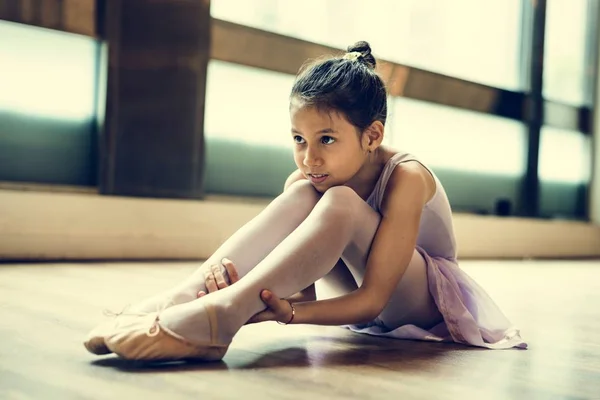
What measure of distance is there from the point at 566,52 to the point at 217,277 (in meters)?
5.95

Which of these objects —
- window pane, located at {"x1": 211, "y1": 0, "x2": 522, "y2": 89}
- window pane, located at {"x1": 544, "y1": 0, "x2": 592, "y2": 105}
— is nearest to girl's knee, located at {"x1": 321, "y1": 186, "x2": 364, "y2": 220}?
window pane, located at {"x1": 211, "y1": 0, "x2": 522, "y2": 89}

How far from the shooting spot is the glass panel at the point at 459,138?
5086mm

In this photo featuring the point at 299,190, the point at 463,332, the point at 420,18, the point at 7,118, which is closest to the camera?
the point at 299,190

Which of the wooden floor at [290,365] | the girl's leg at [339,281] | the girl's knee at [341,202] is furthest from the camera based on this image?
the girl's leg at [339,281]

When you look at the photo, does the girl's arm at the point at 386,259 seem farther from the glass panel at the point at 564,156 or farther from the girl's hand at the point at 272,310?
→ the glass panel at the point at 564,156

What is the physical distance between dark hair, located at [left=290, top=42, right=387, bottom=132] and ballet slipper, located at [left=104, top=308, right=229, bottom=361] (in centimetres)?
47

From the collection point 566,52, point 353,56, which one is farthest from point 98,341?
point 566,52

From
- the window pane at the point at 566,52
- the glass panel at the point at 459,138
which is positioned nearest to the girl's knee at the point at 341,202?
the glass panel at the point at 459,138

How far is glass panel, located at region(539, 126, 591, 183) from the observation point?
623 centimetres

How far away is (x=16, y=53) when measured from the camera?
125 inches

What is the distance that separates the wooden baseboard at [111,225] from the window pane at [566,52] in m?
3.41

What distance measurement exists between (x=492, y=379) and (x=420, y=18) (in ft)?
14.0

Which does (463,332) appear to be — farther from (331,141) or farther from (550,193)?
(550,193)

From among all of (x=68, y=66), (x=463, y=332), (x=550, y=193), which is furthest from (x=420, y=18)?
(x=463, y=332)
